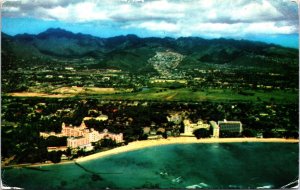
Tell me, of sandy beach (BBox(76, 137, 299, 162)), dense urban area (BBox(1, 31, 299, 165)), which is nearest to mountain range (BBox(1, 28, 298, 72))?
dense urban area (BBox(1, 31, 299, 165))

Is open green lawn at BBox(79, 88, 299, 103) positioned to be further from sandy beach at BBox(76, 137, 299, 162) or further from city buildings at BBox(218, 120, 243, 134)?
sandy beach at BBox(76, 137, 299, 162)

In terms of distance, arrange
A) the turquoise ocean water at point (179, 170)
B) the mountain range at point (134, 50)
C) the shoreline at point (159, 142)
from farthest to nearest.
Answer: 1. the mountain range at point (134, 50)
2. the shoreline at point (159, 142)
3. the turquoise ocean water at point (179, 170)

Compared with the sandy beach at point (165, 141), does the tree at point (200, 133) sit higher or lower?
higher

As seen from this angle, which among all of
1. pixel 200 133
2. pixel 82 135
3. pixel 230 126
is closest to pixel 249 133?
pixel 230 126

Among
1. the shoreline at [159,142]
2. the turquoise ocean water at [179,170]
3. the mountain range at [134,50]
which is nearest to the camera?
the turquoise ocean water at [179,170]

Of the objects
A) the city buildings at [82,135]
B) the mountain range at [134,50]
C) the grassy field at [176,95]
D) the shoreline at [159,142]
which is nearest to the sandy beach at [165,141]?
the shoreline at [159,142]

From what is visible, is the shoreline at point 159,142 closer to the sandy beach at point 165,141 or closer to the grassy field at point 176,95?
the sandy beach at point 165,141

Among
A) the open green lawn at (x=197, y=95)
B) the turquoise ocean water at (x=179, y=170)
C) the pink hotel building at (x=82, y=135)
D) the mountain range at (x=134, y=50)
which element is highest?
the mountain range at (x=134, y=50)
